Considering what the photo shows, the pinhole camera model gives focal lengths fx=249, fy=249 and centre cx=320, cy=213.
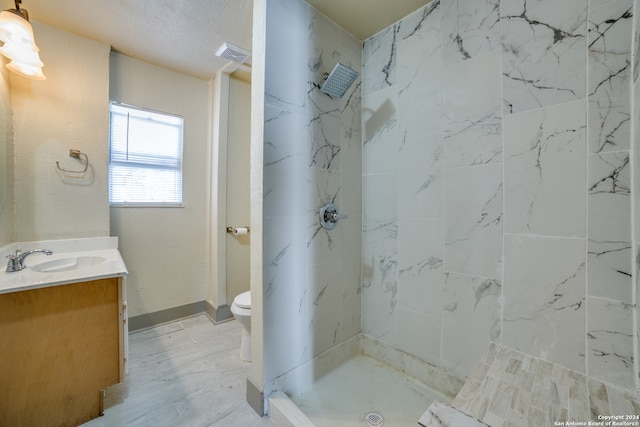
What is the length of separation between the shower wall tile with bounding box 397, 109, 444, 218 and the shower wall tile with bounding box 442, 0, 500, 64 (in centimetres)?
33

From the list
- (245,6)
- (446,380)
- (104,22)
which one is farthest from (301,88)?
(446,380)

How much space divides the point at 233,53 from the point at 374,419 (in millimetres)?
2840

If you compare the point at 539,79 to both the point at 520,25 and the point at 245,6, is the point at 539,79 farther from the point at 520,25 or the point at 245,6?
the point at 245,6

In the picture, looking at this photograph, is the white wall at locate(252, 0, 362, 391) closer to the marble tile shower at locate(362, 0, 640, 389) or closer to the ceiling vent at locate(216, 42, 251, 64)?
the marble tile shower at locate(362, 0, 640, 389)

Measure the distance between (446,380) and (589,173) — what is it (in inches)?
50.4

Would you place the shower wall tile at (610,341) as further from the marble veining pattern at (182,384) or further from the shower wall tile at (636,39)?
the marble veining pattern at (182,384)

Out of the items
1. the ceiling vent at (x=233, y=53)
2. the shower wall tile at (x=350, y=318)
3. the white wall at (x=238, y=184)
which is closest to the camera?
the shower wall tile at (x=350, y=318)

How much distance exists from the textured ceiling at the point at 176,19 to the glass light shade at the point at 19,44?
1.31ft

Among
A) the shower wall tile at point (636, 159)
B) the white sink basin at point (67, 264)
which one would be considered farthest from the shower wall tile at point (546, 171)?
the white sink basin at point (67, 264)

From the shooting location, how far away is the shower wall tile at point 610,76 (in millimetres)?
979

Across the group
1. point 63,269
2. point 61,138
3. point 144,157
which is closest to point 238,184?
point 144,157

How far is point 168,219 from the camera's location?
249 centimetres

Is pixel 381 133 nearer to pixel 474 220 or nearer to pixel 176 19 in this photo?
pixel 474 220

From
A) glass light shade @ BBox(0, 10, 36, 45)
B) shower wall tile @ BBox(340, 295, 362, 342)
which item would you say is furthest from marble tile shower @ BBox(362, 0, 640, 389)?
glass light shade @ BBox(0, 10, 36, 45)
